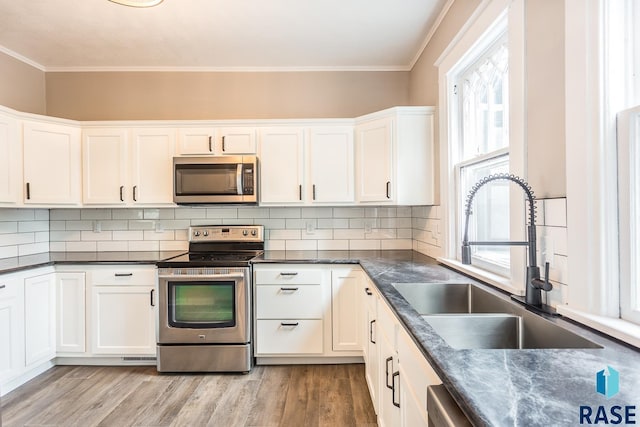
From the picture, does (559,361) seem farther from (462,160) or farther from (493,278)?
(462,160)

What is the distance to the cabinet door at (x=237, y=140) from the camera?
2.95 m

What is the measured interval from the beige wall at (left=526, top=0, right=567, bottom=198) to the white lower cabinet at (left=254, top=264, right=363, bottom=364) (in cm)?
156

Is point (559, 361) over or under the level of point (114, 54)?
under

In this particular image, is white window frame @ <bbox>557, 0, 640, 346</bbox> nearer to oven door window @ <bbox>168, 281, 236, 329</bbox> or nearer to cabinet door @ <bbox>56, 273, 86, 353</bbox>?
oven door window @ <bbox>168, 281, 236, 329</bbox>

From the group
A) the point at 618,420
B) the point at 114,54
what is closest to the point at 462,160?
the point at 618,420

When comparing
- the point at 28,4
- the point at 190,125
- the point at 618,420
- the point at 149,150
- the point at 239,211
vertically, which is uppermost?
the point at 28,4

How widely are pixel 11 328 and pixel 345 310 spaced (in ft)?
7.78

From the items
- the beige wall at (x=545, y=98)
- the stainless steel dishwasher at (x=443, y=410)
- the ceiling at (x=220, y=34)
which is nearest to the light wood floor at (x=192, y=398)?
the stainless steel dishwasher at (x=443, y=410)

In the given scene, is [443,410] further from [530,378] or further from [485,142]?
[485,142]

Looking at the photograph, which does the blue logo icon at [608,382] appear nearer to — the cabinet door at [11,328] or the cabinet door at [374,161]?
the cabinet door at [374,161]

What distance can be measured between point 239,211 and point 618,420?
2.95 meters

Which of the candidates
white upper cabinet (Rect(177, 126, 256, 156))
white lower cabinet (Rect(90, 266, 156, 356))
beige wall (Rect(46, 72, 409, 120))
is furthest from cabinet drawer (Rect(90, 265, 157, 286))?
beige wall (Rect(46, 72, 409, 120))

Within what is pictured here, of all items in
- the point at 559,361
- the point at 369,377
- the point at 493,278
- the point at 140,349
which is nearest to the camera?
the point at 559,361

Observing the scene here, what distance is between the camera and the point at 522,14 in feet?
4.72
